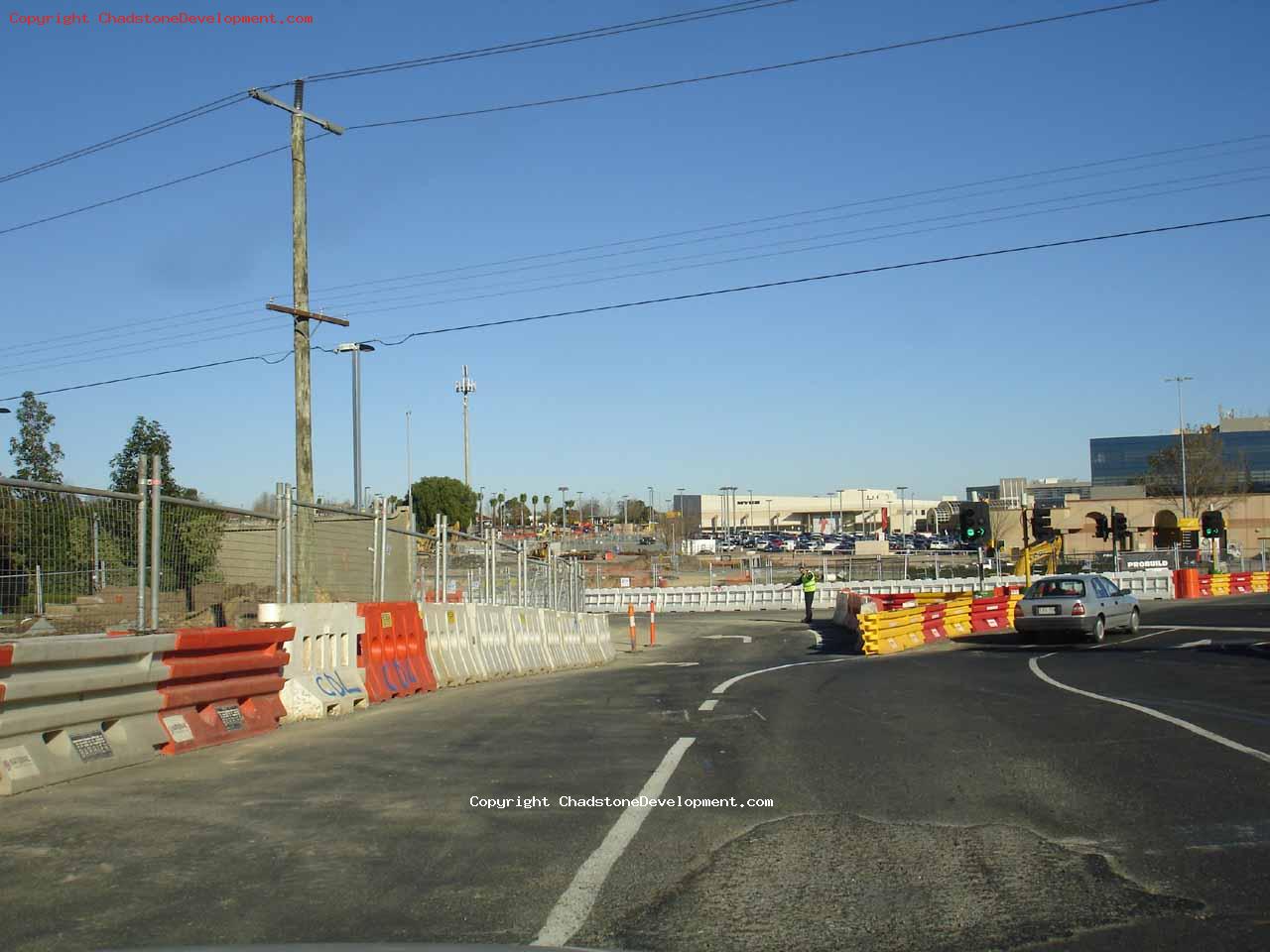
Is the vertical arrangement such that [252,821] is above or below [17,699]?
below

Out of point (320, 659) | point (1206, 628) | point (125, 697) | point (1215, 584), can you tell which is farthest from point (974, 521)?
point (1215, 584)

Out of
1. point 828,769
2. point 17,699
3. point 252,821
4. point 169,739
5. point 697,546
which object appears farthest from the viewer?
point 697,546

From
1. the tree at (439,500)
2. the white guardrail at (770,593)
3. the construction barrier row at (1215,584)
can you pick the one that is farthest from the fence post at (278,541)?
the tree at (439,500)

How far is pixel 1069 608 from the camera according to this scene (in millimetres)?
26062

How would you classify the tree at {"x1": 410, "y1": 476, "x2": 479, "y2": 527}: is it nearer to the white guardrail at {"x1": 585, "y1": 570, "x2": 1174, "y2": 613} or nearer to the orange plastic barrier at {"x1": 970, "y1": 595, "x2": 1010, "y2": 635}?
the white guardrail at {"x1": 585, "y1": 570, "x2": 1174, "y2": 613}

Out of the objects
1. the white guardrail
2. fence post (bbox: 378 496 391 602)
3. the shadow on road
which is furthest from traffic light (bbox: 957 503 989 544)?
the white guardrail

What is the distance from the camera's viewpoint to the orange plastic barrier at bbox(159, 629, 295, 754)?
969 cm

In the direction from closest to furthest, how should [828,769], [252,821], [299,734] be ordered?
1. [252,821]
2. [828,769]
3. [299,734]

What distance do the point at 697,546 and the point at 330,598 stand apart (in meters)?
99.7

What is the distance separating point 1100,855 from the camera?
613 cm

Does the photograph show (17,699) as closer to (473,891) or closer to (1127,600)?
(473,891)

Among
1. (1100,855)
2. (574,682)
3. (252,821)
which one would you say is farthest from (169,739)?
A: (574,682)

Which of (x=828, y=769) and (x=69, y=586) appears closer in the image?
(x=828, y=769)

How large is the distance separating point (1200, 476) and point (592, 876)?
87557 millimetres
